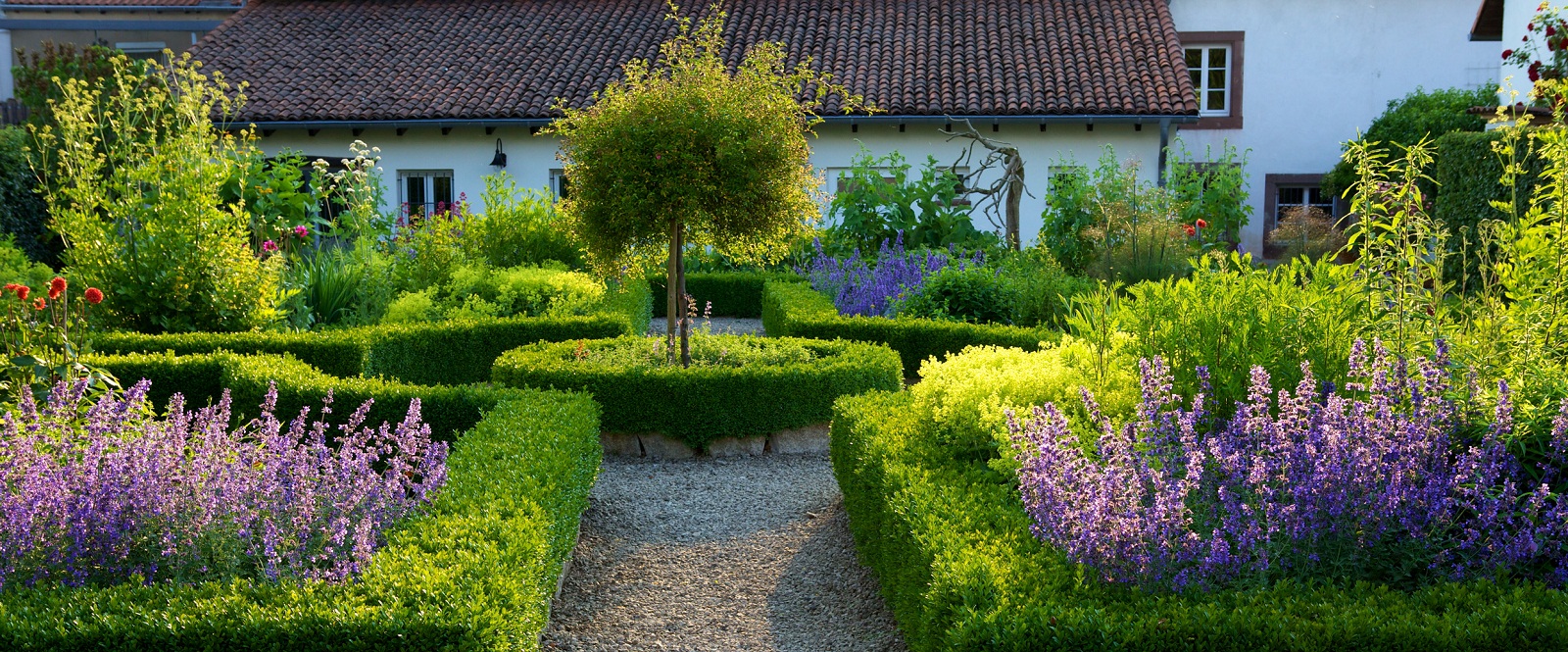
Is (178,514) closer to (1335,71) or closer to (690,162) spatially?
(690,162)

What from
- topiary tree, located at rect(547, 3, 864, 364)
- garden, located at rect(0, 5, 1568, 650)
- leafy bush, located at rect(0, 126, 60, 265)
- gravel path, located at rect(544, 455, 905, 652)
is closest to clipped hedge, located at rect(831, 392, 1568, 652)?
garden, located at rect(0, 5, 1568, 650)

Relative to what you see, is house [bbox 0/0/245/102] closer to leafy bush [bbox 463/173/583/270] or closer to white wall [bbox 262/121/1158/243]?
white wall [bbox 262/121/1158/243]

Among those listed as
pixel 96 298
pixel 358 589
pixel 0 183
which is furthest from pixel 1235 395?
pixel 0 183

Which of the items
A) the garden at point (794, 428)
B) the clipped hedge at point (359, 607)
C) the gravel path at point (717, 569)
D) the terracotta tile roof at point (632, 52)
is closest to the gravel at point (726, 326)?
the garden at point (794, 428)

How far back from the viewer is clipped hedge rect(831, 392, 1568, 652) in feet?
9.65

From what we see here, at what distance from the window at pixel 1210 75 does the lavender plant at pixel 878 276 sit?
368 inches

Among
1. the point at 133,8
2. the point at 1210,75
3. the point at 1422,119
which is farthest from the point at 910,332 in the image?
the point at 133,8

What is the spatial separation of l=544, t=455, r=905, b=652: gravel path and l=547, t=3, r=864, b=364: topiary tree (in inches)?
49.2

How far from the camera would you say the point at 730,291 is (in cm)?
1294

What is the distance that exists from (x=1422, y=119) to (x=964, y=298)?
10.8 meters

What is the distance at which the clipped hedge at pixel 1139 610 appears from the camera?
2.94 metres

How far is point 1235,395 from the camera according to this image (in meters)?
4.46

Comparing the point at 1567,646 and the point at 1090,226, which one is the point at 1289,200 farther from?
the point at 1567,646

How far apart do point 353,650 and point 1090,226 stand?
9951 mm
